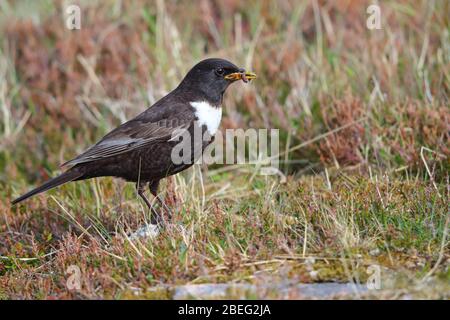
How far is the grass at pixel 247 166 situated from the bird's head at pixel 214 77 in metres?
0.70

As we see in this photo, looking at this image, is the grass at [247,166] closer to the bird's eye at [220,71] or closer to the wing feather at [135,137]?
the wing feather at [135,137]

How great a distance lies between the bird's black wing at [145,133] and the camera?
18.7ft

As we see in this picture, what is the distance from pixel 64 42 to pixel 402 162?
482 centimetres

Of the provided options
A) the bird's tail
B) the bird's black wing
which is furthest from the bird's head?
the bird's tail

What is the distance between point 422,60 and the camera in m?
7.32

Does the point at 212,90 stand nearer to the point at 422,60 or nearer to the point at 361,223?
the point at 361,223

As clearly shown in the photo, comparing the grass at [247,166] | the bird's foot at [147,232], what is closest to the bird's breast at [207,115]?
the grass at [247,166]

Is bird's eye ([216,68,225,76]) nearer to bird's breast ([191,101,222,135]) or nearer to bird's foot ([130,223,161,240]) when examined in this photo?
bird's breast ([191,101,222,135])

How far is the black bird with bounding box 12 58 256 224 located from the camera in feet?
18.6

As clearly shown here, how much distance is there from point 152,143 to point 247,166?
4.45 feet

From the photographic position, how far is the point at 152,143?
→ 18.9 feet

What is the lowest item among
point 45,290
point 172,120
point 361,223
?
point 45,290
